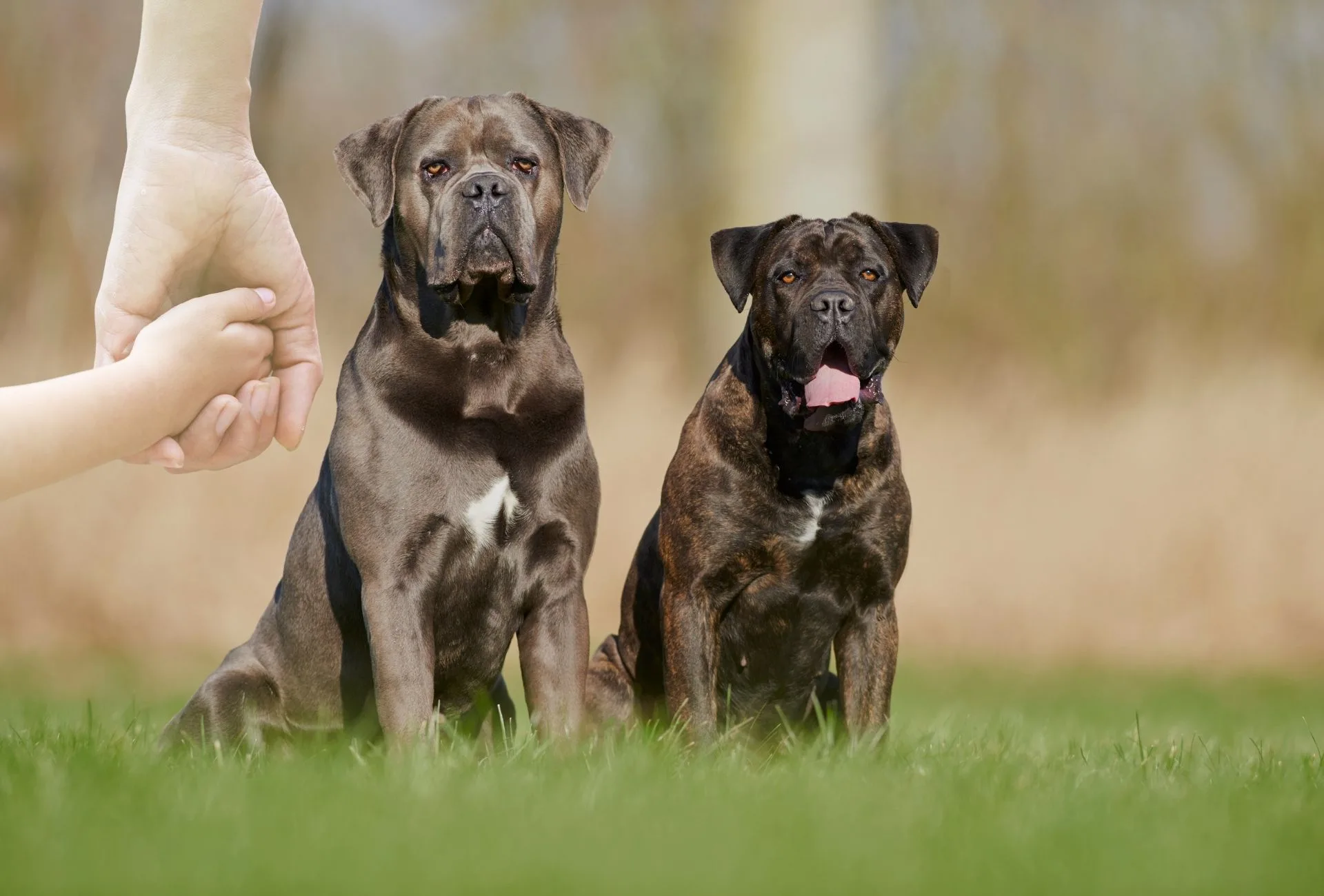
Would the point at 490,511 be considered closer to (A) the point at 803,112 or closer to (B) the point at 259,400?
(B) the point at 259,400

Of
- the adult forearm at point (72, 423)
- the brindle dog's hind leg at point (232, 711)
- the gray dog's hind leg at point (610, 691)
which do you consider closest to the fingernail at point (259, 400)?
the adult forearm at point (72, 423)

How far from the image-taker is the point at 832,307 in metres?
4.55

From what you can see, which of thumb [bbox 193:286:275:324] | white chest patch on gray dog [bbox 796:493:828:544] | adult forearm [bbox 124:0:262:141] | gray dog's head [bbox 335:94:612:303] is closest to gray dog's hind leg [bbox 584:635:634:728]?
white chest patch on gray dog [bbox 796:493:828:544]

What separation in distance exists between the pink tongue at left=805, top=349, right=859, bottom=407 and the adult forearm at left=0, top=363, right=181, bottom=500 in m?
1.95

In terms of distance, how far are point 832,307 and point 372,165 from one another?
58.0 inches

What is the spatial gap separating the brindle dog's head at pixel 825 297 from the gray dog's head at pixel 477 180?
27.8 inches

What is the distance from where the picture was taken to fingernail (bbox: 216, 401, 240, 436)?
153 inches

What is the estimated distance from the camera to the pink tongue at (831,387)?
4.52m

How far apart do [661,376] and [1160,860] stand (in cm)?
724

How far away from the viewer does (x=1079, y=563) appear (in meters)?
9.38

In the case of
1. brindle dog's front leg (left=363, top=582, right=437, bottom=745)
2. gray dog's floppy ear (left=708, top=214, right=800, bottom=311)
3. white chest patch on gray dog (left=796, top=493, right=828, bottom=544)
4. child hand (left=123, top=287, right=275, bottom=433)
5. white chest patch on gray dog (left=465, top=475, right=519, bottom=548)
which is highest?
gray dog's floppy ear (left=708, top=214, right=800, bottom=311)

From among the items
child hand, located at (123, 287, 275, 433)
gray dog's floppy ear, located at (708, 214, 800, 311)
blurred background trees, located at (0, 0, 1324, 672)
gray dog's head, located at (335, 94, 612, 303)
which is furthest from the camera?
blurred background trees, located at (0, 0, 1324, 672)

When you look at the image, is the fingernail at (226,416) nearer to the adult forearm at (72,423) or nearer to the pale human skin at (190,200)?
the pale human skin at (190,200)

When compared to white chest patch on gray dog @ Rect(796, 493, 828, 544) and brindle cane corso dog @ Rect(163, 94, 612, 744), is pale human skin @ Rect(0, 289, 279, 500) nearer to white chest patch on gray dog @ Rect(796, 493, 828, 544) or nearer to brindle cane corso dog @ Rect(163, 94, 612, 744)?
brindle cane corso dog @ Rect(163, 94, 612, 744)
